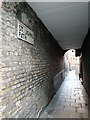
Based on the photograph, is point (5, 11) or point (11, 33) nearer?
point (5, 11)

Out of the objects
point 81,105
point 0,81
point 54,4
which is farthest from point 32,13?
point 81,105

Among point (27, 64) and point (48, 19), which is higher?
point (48, 19)

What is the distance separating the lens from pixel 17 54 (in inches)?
93.0

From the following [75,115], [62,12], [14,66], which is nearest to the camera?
[14,66]

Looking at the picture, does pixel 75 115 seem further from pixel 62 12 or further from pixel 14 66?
pixel 62 12

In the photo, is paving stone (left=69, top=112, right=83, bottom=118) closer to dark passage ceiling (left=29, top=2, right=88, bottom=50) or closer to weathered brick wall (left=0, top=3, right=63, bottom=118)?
weathered brick wall (left=0, top=3, right=63, bottom=118)

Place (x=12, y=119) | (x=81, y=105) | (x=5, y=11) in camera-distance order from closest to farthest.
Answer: (x=5, y=11) → (x=12, y=119) → (x=81, y=105)

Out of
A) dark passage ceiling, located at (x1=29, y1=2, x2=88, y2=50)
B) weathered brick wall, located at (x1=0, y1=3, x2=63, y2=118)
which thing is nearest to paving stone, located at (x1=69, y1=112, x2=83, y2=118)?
weathered brick wall, located at (x1=0, y1=3, x2=63, y2=118)

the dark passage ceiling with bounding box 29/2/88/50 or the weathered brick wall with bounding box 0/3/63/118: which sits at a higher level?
the dark passage ceiling with bounding box 29/2/88/50

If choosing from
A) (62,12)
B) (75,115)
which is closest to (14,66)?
(62,12)

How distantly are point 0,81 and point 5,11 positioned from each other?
3.06 feet

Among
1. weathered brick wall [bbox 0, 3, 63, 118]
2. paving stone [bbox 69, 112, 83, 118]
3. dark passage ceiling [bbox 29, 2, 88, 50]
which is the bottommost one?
paving stone [bbox 69, 112, 83, 118]

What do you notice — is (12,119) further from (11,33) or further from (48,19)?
(48,19)

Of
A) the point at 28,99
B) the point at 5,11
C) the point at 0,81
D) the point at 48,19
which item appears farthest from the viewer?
the point at 48,19
